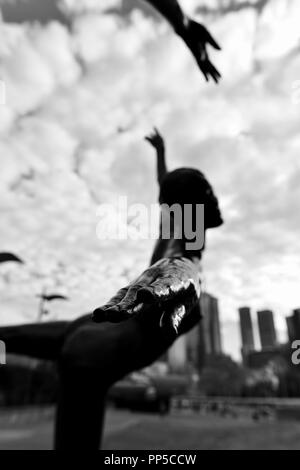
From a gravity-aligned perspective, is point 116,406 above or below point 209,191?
above

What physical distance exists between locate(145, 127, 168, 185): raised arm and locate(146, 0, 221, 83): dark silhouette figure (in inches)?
41.3

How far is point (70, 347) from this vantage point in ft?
6.23

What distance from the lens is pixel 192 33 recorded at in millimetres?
1979

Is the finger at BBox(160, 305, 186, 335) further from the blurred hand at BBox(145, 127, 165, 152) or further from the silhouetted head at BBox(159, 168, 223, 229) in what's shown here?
the blurred hand at BBox(145, 127, 165, 152)

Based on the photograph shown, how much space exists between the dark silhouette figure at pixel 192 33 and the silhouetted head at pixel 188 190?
56 centimetres

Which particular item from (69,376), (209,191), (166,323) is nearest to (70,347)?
(69,376)

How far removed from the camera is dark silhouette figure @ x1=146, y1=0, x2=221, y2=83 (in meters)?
1.88

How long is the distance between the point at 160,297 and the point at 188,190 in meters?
1.25

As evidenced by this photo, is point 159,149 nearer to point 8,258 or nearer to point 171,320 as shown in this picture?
point 8,258

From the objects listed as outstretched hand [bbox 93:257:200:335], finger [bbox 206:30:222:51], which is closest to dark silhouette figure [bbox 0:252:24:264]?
outstretched hand [bbox 93:257:200:335]

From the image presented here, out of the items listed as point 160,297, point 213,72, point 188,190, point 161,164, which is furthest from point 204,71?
point 160,297

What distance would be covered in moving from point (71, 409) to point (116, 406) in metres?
28.7
